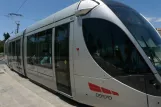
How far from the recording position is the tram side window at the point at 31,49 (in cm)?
1088

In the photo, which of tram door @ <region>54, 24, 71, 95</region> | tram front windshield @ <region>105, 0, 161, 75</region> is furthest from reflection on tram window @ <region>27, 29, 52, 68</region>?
tram front windshield @ <region>105, 0, 161, 75</region>

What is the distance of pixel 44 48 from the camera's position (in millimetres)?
9094

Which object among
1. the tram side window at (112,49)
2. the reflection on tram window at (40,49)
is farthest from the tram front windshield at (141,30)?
the reflection on tram window at (40,49)

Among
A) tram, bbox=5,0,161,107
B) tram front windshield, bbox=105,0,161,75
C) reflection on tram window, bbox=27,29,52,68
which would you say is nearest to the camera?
tram, bbox=5,0,161,107

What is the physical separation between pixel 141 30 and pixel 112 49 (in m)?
0.84

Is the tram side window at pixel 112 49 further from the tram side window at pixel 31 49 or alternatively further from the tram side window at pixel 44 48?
the tram side window at pixel 31 49

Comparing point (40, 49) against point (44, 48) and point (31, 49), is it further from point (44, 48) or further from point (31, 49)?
point (31, 49)

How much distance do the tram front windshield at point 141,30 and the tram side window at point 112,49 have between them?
0.22 m

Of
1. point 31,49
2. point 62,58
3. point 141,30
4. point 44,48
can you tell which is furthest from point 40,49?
point 141,30

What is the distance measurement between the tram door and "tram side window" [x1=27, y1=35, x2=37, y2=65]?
329cm

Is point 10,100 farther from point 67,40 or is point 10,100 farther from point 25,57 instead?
point 25,57

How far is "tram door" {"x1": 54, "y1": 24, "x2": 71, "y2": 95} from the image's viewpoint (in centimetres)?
695

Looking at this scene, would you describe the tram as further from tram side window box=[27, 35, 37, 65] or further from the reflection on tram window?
tram side window box=[27, 35, 37, 65]

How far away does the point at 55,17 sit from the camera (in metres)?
8.09
